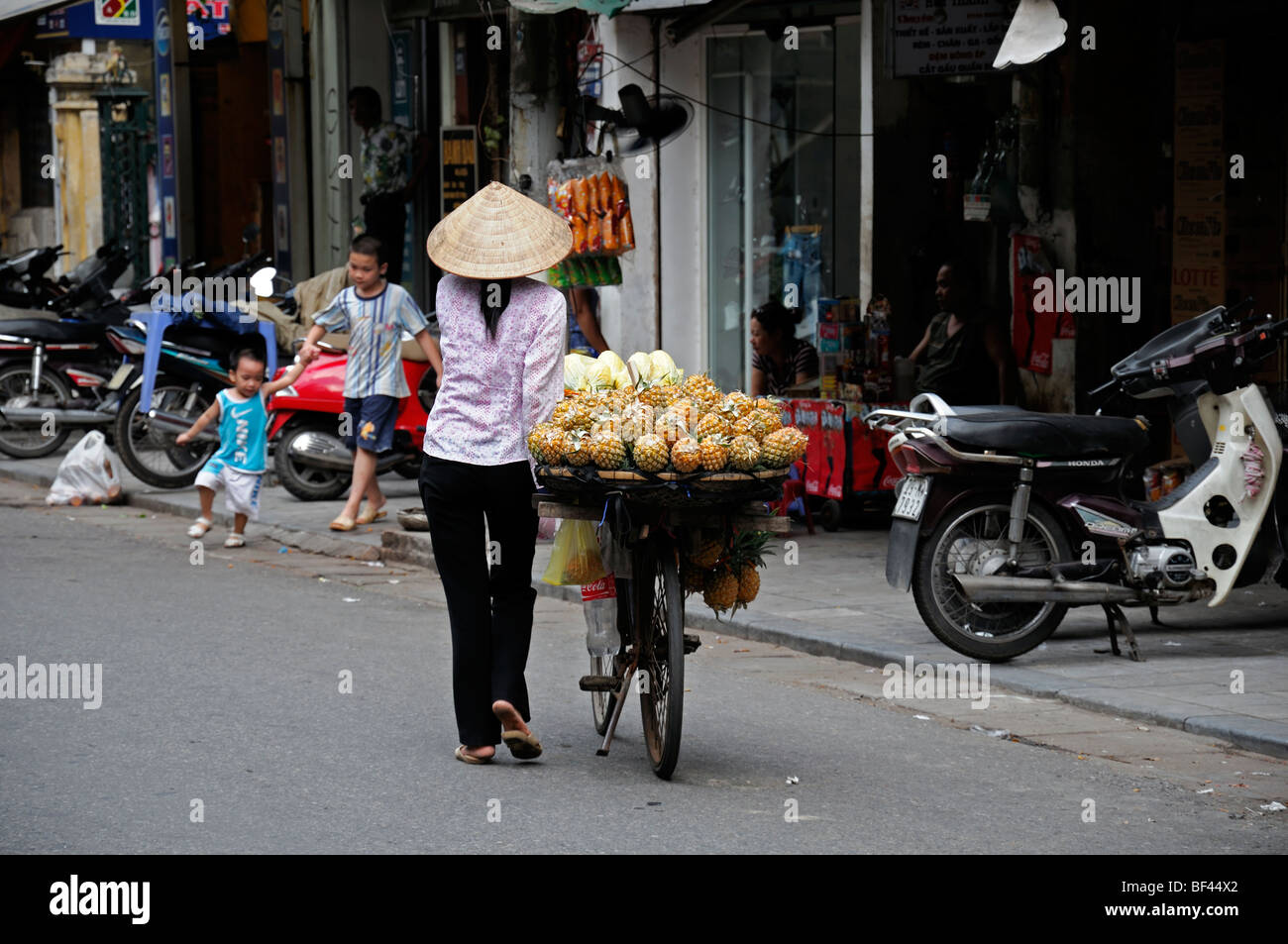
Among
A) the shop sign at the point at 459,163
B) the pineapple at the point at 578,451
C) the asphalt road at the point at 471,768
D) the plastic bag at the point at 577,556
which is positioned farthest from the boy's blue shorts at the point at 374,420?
the pineapple at the point at 578,451

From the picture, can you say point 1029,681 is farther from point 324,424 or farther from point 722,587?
point 324,424

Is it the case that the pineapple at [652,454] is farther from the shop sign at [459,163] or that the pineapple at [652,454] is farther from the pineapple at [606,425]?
the shop sign at [459,163]

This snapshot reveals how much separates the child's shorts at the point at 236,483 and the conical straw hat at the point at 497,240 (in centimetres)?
571

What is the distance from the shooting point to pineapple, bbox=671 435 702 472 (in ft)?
18.7

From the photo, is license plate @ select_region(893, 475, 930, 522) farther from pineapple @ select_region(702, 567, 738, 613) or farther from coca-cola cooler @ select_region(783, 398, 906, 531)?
coca-cola cooler @ select_region(783, 398, 906, 531)

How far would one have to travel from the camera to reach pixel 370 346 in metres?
11.5

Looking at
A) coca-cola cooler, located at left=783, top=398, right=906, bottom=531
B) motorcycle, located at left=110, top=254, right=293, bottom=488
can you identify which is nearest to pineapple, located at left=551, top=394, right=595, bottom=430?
coca-cola cooler, located at left=783, top=398, right=906, bottom=531

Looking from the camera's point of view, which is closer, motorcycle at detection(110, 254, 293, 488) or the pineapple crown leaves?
the pineapple crown leaves

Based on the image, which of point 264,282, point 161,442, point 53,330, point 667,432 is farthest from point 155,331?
point 667,432

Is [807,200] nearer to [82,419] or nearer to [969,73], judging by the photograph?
[969,73]

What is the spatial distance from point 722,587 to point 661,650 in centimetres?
31

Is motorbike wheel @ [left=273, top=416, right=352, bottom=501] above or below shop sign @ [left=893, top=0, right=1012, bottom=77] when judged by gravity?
below

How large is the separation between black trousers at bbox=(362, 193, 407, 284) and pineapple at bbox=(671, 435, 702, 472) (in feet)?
42.4

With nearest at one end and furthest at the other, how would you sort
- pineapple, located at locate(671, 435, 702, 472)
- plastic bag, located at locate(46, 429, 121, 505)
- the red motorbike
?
Answer: pineapple, located at locate(671, 435, 702, 472) < the red motorbike < plastic bag, located at locate(46, 429, 121, 505)
